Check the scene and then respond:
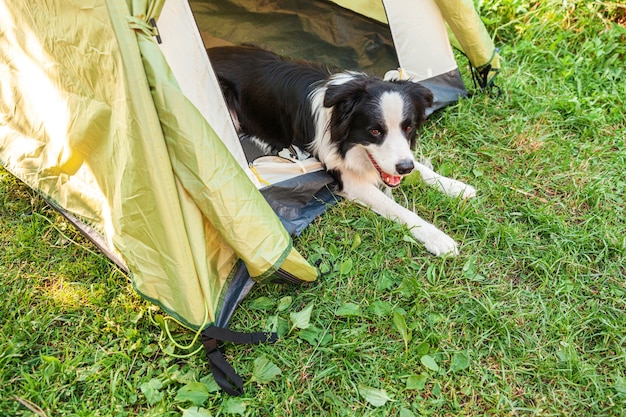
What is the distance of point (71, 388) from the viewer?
6.21ft

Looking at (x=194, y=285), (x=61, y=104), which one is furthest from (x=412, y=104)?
(x=61, y=104)

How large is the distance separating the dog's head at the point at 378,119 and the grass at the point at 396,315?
0.31 metres

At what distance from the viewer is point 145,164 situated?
→ 1795 millimetres

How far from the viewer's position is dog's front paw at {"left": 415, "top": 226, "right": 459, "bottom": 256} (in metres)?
2.37

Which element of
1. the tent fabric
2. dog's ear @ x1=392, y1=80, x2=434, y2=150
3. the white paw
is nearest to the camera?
the tent fabric

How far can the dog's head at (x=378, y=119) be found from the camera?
2424mm

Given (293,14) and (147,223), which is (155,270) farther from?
(293,14)

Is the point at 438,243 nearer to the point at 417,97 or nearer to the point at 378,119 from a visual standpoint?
the point at 378,119

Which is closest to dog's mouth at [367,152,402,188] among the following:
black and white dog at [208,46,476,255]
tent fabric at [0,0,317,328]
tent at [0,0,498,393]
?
black and white dog at [208,46,476,255]

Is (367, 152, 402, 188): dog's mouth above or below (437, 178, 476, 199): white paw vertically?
above

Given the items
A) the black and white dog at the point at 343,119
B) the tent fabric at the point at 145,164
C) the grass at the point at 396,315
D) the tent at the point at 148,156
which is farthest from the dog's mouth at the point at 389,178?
the tent fabric at the point at 145,164

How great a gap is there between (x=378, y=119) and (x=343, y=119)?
19 cm

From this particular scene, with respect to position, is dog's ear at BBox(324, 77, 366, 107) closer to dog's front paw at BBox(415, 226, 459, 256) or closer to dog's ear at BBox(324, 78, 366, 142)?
dog's ear at BBox(324, 78, 366, 142)

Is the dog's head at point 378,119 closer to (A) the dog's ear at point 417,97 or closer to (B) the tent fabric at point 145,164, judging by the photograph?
(A) the dog's ear at point 417,97
